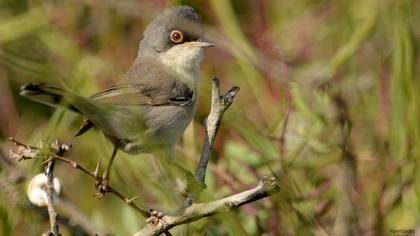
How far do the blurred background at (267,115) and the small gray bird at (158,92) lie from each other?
0.29 feet

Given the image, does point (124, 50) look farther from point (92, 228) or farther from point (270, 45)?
point (92, 228)

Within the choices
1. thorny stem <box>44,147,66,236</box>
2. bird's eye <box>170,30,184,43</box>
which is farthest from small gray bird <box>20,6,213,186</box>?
thorny stem <box>44,147,66,236</box>

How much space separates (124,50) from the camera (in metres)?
5.52

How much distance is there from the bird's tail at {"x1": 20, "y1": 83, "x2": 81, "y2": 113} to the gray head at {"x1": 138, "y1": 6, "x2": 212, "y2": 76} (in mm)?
1088

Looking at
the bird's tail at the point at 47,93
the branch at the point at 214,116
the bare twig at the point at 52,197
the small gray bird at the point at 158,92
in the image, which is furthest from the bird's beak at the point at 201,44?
the bare twig at the point at 52,197

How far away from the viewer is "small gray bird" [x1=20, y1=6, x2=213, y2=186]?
3.22 meters

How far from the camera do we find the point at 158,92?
378 cm

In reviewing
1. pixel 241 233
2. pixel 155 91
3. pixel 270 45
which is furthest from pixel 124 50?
pixel 241 233

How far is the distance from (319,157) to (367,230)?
1.36ft

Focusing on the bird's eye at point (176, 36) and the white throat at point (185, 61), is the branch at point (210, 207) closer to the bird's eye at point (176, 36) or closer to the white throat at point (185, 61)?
the white throat at point (185, 61)

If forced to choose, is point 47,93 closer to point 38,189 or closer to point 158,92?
point 38,189

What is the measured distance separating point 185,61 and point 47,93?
4.17 feet

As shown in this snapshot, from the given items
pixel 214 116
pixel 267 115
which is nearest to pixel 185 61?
pixel 267 115

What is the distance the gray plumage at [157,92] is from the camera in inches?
127
